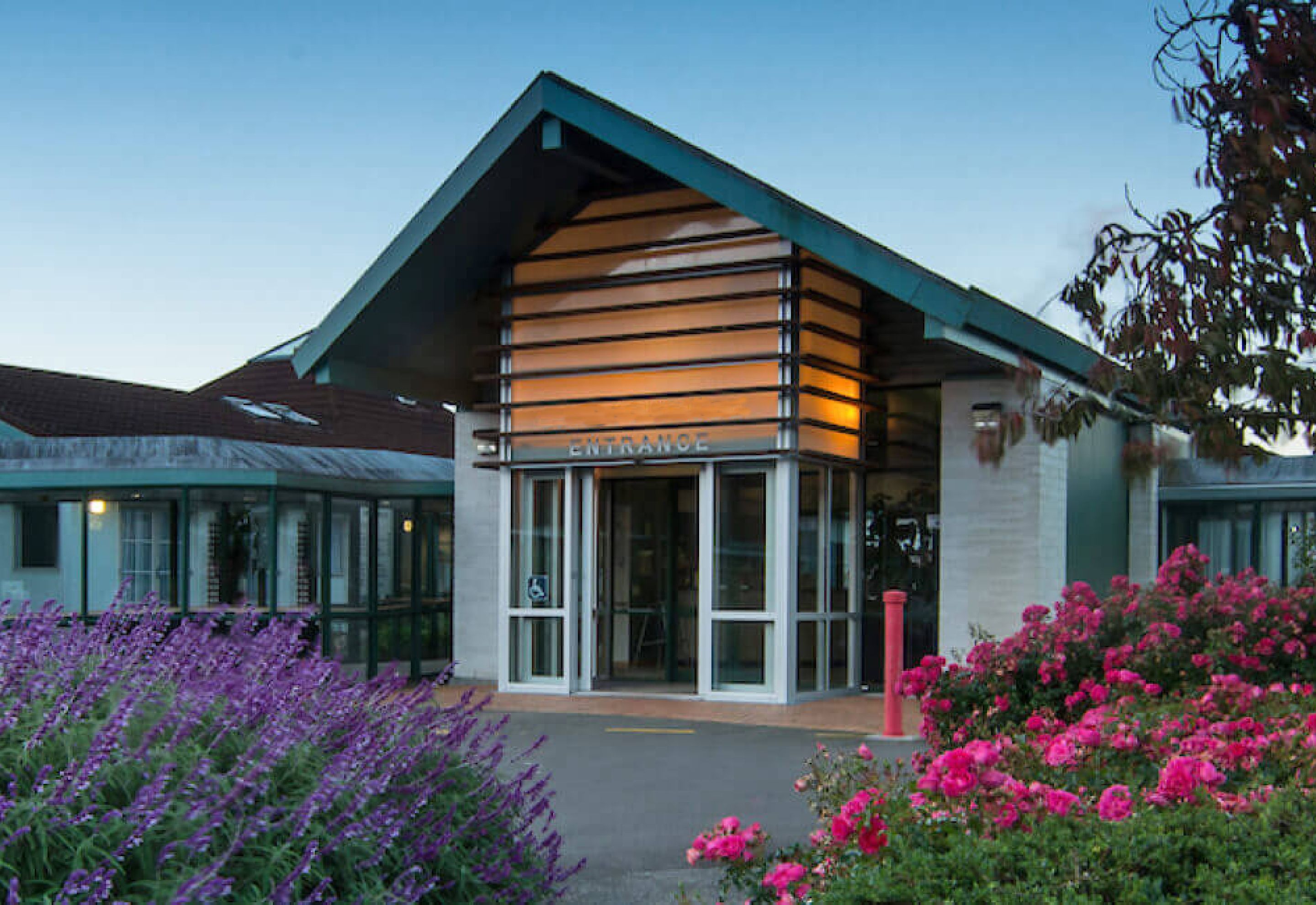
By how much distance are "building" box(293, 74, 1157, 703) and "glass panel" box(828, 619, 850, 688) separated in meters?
0.03

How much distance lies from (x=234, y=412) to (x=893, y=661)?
24.8 m

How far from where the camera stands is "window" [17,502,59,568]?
15020mm

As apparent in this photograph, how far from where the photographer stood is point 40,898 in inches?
152

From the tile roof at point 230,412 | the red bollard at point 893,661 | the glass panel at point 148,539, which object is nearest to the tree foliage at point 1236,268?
the red bollard at point 893,661

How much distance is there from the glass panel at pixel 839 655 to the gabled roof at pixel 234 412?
1280 centimetres

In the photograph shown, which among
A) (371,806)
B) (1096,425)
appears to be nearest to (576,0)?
(1096,425)

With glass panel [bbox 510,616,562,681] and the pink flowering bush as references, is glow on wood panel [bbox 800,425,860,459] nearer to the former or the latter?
glass panel [bbox 510,616,562,681]

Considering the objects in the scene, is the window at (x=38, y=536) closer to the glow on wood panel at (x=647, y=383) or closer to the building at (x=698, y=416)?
the building at (x=698, y=416)

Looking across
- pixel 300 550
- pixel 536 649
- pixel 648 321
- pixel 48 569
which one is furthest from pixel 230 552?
pixel 648 321

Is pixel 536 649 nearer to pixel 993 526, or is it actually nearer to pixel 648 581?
pixel 648 581

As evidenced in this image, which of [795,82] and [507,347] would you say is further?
[507,347]

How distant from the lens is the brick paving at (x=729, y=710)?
40.4ft

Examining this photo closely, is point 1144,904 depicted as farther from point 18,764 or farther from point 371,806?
point 18,764

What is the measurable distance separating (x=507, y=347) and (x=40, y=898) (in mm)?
11506
